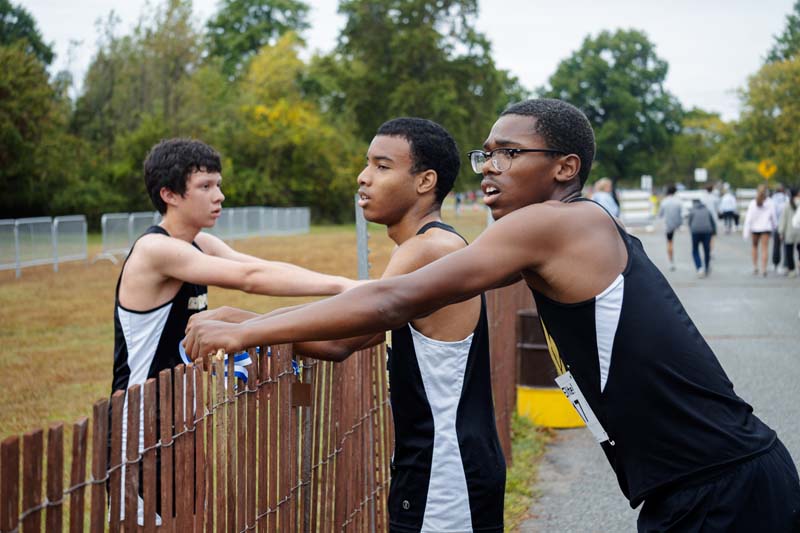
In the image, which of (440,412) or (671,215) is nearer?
(440,412)

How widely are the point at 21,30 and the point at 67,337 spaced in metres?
53.0

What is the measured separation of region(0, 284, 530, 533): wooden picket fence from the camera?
1.99 m

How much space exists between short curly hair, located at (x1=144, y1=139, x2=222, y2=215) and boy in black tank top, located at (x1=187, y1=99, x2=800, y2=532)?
5.75 feet

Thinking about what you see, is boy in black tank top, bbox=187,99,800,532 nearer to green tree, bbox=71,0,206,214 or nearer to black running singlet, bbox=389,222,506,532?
black running singlet, bbox=389,222,506,532

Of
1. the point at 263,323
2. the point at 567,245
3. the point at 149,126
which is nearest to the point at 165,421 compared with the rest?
the point at 263,323

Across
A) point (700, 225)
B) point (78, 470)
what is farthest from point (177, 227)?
point (700, 225)

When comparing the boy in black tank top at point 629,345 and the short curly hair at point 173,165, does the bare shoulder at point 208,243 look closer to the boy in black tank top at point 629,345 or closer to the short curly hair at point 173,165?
the short curly hair at point 173,165

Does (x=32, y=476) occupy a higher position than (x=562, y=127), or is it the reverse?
(x=562, y=127)

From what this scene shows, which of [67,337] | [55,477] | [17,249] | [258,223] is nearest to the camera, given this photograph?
[55,477]

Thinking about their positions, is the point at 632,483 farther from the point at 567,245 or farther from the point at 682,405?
the point at 567,245

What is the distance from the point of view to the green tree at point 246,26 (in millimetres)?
78062

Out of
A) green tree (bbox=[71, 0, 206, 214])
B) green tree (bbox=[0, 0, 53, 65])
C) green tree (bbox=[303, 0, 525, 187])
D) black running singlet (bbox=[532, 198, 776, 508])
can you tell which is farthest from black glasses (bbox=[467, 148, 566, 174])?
green tree (bbox=[303, 0, 525, 187])

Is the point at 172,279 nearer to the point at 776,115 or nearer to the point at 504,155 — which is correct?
the point at 504,155

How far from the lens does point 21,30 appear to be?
198ft
